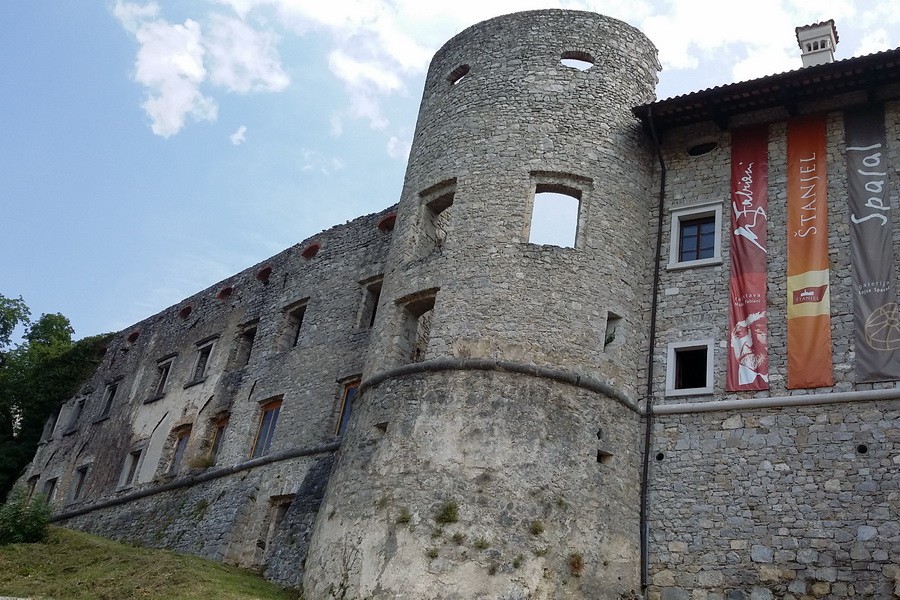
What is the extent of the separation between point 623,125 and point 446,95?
3.81m

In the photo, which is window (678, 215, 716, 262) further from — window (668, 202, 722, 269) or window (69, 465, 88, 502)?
window (69, 465, 88, 502)

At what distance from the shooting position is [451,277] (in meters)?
16.1

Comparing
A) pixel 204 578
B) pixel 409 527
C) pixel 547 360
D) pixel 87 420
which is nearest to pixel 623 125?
pixel 547 360

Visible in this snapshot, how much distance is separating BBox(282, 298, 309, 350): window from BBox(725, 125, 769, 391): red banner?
11.2 meters

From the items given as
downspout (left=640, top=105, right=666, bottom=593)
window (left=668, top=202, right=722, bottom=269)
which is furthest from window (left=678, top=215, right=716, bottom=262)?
downspout (left=640, top=105, right=666, bottom=593)

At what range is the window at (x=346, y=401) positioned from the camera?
19.6 m

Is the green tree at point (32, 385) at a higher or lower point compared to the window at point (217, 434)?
higher

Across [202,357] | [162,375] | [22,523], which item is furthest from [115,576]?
[162,375]

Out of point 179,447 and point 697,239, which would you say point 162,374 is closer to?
point 179,447

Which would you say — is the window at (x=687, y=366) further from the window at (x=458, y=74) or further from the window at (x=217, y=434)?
the window at (x=217, y=434)

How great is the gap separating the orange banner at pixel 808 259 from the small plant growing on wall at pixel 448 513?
5626 millimetres

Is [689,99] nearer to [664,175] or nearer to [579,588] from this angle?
[664,175]

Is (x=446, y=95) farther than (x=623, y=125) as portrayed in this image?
Yes

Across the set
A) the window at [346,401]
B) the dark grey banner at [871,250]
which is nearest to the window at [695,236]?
the dark grey banner at [871,250]
